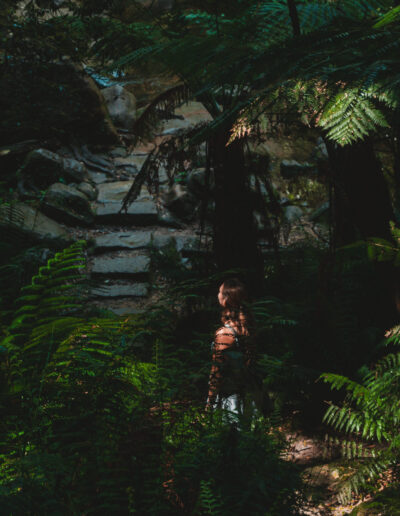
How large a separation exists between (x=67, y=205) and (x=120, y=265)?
232 cm

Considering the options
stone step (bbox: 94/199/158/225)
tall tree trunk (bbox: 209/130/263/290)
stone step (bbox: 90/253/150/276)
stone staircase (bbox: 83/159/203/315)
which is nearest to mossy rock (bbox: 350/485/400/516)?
tall tree trunk (bbox: 209/130/263/290)

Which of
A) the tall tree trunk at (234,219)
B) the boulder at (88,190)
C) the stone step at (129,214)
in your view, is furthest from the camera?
the boulder at (88,190)

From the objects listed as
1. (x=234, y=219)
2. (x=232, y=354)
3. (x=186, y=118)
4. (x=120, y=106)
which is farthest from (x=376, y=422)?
(x=120, y=106)

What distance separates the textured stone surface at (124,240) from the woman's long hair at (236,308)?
15.6 ft

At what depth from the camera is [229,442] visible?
1234 mm

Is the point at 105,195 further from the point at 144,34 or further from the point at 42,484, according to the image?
the point at 42,484

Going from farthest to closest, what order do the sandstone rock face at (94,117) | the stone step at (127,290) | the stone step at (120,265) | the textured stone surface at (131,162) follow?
the textured stone surface at (131,162), the sandstone rock face at (94,117), the stone step at (120,265), the stone step at (127,290)

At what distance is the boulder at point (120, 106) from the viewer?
12867 mm

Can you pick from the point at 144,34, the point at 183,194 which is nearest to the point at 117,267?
the point at 183,194

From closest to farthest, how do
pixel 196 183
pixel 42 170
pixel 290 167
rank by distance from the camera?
pixel 42 170 → pixel 196 183 → pixel 290 167

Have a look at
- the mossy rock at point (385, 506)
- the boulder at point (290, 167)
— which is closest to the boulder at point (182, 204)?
the boulder at point (290, 167)

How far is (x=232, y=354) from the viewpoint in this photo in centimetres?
181

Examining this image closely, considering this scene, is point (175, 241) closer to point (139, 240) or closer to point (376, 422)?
point (139, 240)

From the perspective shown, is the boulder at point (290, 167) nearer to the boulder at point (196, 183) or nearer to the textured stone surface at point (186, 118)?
the boulder at point (196, 183)
